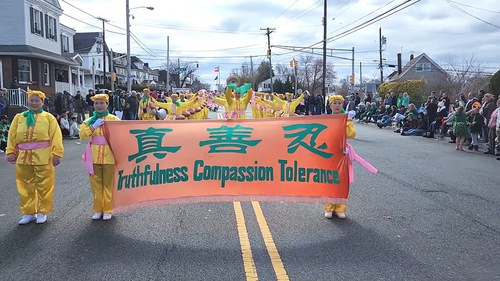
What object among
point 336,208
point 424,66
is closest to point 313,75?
point 424,66

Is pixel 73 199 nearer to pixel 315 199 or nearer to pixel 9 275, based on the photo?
pixel 9 275

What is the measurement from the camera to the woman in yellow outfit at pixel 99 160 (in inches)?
241

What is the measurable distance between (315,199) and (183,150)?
188 cm

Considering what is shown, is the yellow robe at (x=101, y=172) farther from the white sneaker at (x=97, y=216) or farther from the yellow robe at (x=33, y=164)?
the yellow robe at (x=33, y=164)

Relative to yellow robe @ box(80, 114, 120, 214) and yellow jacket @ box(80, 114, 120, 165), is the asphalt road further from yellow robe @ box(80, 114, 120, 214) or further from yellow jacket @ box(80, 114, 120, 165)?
yellow jacket @ box(80, 114, 120, 165)

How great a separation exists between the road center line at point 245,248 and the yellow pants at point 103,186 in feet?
5.78

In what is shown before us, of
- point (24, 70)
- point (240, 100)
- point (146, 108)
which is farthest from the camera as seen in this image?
point (24, 70)

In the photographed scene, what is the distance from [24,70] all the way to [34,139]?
25.1 metres

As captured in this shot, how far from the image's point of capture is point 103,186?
20.7ft

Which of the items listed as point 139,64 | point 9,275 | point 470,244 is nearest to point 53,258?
point 9,275

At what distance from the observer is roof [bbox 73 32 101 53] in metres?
63.5

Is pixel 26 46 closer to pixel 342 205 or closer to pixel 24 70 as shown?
pixel 24 70

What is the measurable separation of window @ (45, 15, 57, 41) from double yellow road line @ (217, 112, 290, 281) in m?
29.0

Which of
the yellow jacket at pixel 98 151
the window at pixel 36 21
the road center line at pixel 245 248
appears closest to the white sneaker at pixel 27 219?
the yellow jacket at pixel 98 151
